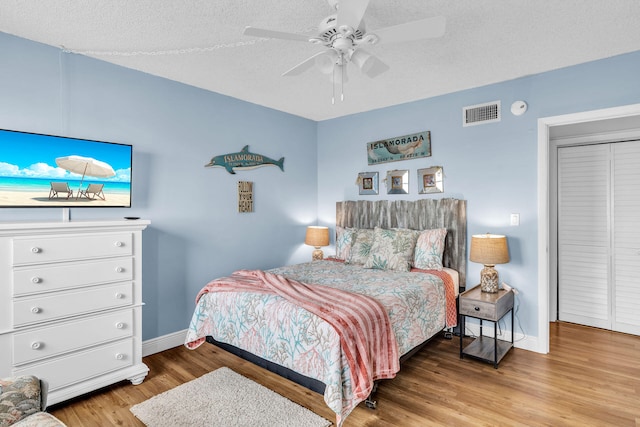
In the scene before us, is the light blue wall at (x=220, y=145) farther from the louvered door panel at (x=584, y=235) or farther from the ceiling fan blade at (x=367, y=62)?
the ceiling fan blade at (x=367, y=62)

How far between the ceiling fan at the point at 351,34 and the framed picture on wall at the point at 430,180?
1926 mm

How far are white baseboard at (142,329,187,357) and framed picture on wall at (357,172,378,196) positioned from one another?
2687mm

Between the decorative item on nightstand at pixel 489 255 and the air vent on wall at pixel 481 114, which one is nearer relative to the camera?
the decorative item on nightstand at pixel 489 255

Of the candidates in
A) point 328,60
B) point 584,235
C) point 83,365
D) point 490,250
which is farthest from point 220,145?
point 584,235

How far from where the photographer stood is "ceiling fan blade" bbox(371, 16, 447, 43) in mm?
1797

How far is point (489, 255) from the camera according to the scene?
10.3 ft

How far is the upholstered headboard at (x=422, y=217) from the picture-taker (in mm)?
3719

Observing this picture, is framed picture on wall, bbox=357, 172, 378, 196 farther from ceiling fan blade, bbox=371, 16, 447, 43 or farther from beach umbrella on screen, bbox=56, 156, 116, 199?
beach umbrella on screen, bbox=56, 156, 116, 199

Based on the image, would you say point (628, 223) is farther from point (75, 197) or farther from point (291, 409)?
point (75, 197)

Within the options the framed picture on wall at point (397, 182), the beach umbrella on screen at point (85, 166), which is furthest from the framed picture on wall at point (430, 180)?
the beach umbrella on screen at point (85, 166)

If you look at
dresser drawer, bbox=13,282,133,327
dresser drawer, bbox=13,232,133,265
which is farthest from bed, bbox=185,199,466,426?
dresser drawer, bbox=13,232,133,265

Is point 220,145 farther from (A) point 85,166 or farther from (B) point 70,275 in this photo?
(B) point 70,275

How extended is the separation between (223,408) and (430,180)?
9.99ft

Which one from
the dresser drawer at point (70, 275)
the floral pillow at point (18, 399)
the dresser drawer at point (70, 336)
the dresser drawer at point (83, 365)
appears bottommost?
the dresser drawer at point (83, 365)
